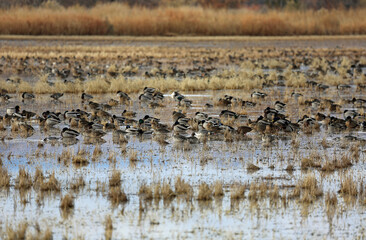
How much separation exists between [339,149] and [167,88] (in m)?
11.7

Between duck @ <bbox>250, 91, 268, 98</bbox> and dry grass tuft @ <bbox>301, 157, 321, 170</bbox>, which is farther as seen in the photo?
duck @ <bbox>250, 91, 268, 98</bbox>

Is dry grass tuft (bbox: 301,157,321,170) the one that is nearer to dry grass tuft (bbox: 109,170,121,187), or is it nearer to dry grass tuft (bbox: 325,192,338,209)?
dry grass tuft (bbox: 325,192,338,209)

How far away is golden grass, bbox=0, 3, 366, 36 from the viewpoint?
2007 inches

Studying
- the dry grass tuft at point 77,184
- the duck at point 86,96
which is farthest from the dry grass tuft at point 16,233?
the duck at point 86,96

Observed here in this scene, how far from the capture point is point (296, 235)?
814 cm

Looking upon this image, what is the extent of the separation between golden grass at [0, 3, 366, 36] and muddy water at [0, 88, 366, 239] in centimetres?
3665

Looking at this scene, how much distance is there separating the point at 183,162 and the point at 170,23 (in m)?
41.0

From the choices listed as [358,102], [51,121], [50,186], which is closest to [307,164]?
[50,186]

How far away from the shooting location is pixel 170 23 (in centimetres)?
5238

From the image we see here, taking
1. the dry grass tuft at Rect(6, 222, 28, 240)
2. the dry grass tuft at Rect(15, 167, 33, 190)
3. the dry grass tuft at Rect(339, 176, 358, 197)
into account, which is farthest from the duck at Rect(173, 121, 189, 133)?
the dry grass tuft at Rect(6, 222, 28, 240)

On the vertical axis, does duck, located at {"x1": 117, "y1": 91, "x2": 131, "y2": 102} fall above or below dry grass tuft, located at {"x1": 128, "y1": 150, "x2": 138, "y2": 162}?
below

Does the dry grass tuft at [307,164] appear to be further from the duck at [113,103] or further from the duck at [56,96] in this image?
the duck at [56,96]

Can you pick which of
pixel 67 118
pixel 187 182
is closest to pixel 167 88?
pixel 67 118

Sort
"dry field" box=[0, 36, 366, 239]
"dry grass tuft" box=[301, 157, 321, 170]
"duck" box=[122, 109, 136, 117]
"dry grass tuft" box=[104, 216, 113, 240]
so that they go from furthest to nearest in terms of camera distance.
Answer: "duck" box=[122, 109, 136, 117], "dry grass tuft" box=[301, 157, 321, 170], "dry field" box=[0, 36, 366, 239], "dry grass tuft" box=[104, 216, 113, 240]
